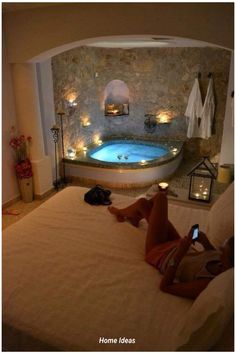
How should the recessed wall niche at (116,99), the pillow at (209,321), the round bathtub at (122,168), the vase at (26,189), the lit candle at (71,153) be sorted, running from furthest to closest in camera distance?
the recessed wall niche at (116,99)
the lit candle at (71,153)
the round bathtub at (122,168)
the vase at (26,189)
the pillow at (209,321)

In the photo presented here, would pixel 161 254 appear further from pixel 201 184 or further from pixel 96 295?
pixel 201 184

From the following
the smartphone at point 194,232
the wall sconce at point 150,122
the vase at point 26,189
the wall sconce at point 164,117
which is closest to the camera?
the smartphone at point 194,232

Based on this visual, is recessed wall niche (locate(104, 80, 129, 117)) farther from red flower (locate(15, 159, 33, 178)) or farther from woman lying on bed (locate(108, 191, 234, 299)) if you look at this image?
woman lying on bed (locate(108, 191, 234, 299))

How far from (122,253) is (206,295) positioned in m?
0.73

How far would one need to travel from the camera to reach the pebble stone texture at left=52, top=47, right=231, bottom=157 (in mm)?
5246

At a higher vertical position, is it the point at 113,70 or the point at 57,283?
the point at 113,70

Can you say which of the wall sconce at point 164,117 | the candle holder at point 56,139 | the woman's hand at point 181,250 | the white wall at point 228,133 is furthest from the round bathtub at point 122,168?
the woman's hand at point 181,250

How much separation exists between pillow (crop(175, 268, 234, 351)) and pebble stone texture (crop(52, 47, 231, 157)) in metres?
4.18

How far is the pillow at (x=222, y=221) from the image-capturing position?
1.65 m

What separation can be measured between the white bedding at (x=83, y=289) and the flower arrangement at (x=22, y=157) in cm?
174

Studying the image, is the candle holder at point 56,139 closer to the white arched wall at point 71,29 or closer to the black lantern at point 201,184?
the white arched wall at point 71,29

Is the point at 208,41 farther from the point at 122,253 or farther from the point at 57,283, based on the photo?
the point at 57,283

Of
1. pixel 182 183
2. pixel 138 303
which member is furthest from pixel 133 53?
pixel 138 303

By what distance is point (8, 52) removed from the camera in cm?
350
